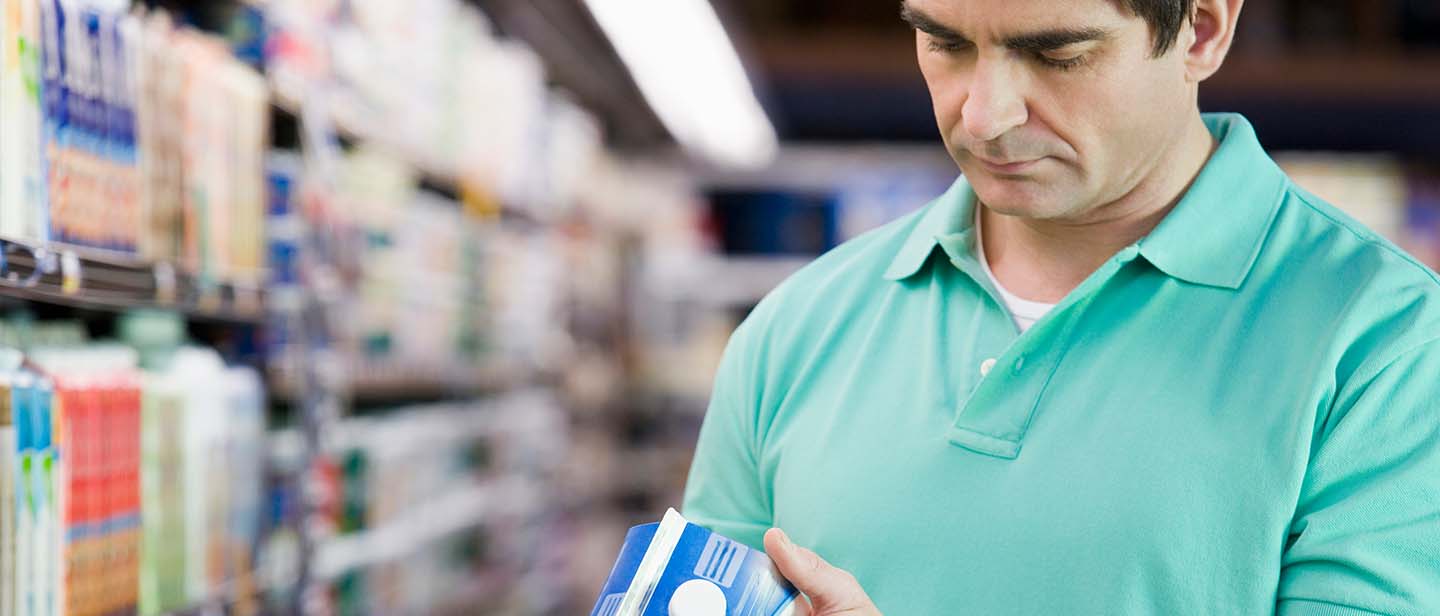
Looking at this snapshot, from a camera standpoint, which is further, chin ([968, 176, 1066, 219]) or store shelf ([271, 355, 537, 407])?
store shelf ([271, 355, 537, 407])

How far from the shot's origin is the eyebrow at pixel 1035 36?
4.38 ft

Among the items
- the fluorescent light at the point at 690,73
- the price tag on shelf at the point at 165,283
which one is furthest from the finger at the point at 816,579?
the fluorescent light at the point at 690,73

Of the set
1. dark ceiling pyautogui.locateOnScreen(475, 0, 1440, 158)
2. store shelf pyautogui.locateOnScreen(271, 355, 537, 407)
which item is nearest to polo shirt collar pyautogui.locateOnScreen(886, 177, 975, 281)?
store shelf pyautogui.locateOnScreen(271, 355, 537, 407)

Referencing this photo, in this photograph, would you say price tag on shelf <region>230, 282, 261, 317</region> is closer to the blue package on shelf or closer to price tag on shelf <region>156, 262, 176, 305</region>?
price tag on shelf <region>156, 262, 176, 305</region>

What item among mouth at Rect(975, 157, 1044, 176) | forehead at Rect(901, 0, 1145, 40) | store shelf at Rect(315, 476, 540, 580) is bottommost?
store shelf at Rect(315, 476, 540, 580)

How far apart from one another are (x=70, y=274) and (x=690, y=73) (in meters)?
3.90

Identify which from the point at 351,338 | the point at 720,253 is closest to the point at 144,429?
the point at 351,338

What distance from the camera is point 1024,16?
133 cm

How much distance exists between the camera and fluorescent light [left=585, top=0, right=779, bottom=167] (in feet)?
15.2

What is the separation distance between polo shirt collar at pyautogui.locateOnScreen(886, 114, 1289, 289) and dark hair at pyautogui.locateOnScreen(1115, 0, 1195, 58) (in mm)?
141

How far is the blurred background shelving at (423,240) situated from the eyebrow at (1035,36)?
1045mm

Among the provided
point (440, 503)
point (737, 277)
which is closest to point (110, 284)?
point (440, 503)

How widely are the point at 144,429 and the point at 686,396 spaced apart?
19.6ft

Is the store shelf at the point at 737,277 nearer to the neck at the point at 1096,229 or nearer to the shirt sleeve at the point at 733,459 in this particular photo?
the shirt sleeve at the point at 733,459
